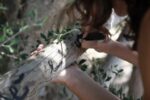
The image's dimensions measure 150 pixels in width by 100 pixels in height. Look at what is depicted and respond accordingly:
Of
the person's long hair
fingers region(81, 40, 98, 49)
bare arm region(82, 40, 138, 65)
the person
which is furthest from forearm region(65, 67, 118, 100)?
the person's long hair

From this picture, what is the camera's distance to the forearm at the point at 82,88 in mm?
1862

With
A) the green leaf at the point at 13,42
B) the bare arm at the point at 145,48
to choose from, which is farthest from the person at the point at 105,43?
the green leaf at the point at 13,42

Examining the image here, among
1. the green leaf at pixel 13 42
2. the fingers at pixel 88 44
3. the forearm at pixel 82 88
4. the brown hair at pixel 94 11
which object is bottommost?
the forearm at pixel 82 88

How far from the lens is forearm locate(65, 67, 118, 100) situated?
1862mm

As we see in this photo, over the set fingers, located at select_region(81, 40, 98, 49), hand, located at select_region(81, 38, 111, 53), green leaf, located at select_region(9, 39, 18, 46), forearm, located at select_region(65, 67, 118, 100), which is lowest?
forearm, located at select_region(65, 67, 118, 100)

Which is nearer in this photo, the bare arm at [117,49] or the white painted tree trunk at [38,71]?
the white painted tree trunk at [38,71]

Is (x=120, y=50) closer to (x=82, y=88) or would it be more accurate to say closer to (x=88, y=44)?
(x=88, y=44)

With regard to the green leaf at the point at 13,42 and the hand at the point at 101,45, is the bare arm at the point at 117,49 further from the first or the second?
the green leaf at the point at 13,42

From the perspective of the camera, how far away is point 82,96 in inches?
73.6

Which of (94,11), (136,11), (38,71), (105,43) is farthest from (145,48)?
(105,43)

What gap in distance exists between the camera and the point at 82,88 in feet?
6.15

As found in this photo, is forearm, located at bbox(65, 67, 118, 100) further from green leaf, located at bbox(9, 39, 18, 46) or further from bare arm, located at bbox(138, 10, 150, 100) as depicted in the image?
bare arm, located at bbox(138, 10, 150, 100)

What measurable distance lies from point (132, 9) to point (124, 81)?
4.93 feet

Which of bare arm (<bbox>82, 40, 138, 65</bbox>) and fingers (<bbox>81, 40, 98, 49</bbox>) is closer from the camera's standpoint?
fingers (<bbox>81, 40, 98, 49</bbox>)
